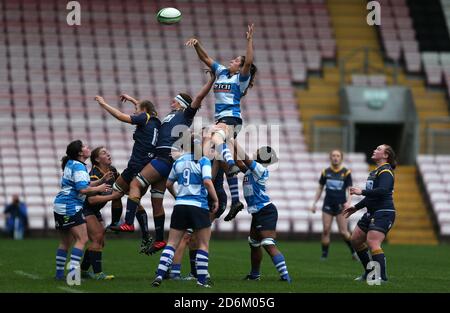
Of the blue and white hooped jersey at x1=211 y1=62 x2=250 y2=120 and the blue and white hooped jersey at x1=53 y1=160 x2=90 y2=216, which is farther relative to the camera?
the blue and white hooped jersey at x1=211 y1=62 x2=250 y2=120

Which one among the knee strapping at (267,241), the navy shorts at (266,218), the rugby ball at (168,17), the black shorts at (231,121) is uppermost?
the rugby ball at (168,17)

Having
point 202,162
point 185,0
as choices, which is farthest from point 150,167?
point 185,0

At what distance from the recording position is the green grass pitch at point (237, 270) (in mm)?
13234

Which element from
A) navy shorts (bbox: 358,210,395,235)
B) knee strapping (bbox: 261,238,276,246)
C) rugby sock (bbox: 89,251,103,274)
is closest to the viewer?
knee strapping (bbox: 261,238,276,246)

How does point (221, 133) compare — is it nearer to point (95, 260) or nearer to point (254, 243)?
point (254, 243)

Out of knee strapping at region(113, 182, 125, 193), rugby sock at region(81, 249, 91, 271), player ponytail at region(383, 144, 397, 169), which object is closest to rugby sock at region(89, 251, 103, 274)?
rugby sock at region(81, 249, 91, 271)

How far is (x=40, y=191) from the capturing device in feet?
93.5

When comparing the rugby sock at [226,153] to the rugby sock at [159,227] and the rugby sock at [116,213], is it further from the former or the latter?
the rugby sock at [116,213]

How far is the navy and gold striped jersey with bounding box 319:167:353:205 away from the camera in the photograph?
21.4 m

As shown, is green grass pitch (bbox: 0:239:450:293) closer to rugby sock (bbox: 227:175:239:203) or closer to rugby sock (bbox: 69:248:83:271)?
rugby sock (bbox: 69:248:83:271)

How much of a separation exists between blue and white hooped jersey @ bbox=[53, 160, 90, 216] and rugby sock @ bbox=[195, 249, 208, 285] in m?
1.89

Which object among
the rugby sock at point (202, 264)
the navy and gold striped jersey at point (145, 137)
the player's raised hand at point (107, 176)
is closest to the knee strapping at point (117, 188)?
the navy and gold striped jersey at point (145, 137)

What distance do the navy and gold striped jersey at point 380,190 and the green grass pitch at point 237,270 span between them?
110cm

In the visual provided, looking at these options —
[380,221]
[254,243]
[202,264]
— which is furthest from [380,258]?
[202,264]
